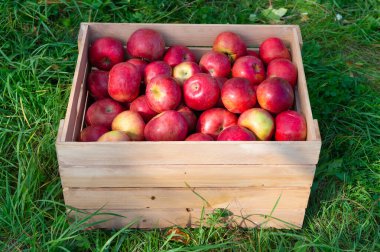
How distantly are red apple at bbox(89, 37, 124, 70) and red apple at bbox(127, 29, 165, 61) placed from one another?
7 centimetres

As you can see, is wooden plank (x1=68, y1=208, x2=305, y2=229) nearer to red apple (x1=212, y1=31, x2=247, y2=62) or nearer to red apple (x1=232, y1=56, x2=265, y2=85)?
red apple (x1=232, y1=56, x2=265, y2=85)

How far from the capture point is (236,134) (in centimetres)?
252

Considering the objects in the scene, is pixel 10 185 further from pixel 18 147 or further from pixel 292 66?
pixel 292 66

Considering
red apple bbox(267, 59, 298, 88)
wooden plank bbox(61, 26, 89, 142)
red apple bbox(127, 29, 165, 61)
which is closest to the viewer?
wooden plank bbox(61, 26, 89, 142)

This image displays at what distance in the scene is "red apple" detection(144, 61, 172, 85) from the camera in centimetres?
294

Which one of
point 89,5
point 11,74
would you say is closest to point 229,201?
point 11,74

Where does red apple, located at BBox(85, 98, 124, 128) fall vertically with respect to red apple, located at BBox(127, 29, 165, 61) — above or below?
below

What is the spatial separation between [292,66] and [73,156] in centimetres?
137

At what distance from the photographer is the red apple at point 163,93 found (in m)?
2.72

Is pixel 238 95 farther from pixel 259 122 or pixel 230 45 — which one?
pixel 230 45

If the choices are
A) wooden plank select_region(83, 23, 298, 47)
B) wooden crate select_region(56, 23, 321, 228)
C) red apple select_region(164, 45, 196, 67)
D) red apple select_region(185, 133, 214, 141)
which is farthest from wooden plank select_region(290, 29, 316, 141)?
red apple select_region(164, 45, 196, 67)

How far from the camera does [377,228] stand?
9.28 feet

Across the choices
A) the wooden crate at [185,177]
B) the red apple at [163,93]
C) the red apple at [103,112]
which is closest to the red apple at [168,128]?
the red apple at [163,93]

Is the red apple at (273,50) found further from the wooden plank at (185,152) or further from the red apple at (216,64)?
the wooden plank at (185,152)
